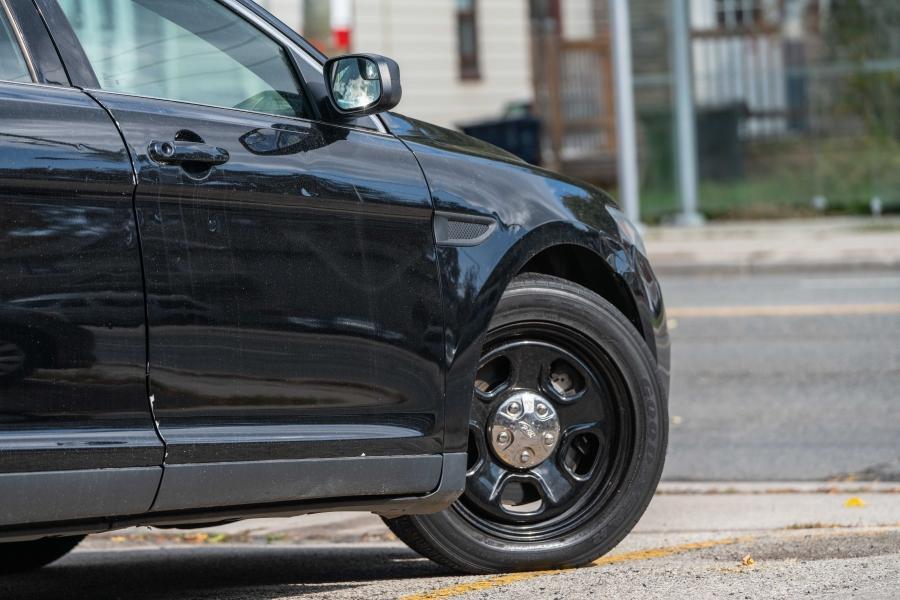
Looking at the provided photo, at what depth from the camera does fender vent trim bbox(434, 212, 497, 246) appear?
3.90m

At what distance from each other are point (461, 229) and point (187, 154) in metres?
0.80

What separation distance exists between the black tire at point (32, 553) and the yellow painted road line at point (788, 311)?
7062mm

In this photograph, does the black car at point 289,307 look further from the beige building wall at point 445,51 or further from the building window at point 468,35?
the building window at point 468,35

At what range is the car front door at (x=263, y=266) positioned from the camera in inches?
136

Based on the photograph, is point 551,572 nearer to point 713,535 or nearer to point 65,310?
point 713,535

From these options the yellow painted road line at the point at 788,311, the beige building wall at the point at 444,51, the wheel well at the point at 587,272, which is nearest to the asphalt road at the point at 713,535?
the wheel well at the point at 587,272

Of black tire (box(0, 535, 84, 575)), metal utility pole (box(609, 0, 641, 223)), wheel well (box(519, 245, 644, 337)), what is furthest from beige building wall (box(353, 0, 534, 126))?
wheel well (box(519, 245, 644, 337))

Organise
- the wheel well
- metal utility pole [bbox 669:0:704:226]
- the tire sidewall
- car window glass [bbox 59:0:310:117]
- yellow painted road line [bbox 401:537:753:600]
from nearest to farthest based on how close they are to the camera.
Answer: car window glass [bbox 59:0:310:117]
yellow painted road line [bbox 401:537:753:600]
the tire sidewall
the wheel well
metal utility pole [bbox 669:0:704:226]

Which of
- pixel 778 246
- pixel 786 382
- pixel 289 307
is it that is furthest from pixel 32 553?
pixel 778 246

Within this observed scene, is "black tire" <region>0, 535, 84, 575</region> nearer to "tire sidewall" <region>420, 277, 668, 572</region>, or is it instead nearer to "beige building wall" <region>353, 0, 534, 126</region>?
"tire sidewall" <region>420, 277, 668, 572</region>

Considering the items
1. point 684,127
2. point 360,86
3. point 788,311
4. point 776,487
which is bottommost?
point 788,311

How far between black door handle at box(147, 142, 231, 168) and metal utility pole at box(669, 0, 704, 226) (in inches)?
585

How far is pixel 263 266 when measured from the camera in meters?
3.59

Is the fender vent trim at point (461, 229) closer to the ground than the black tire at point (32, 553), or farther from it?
farther from it
